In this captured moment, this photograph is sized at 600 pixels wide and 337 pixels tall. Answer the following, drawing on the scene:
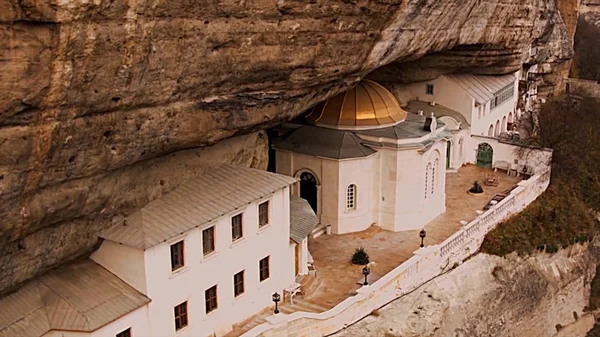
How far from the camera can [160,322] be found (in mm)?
21594

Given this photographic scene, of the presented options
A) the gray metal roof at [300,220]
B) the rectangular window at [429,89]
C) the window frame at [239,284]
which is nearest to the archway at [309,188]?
the gray metal roof at [300,220]

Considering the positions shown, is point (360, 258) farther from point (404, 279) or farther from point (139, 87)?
point (139, 87)

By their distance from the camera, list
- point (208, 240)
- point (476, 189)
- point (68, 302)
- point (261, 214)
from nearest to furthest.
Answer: point (68, 302) → point (208, 240) → point (261, 214) → point (476, 189)

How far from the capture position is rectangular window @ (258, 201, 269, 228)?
991 inches

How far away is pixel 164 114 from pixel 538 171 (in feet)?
80.8

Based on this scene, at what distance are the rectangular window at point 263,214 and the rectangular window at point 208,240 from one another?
2339 millimetres

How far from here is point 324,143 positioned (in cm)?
3173

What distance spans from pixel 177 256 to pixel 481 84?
25481 millimetres

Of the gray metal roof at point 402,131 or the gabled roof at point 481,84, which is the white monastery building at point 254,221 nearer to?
the gray metal roof at point 402,131

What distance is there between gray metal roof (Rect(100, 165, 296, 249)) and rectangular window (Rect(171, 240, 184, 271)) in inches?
22.5

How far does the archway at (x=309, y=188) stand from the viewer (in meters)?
32.1

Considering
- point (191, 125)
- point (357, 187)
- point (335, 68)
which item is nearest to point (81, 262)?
point (191, 125)

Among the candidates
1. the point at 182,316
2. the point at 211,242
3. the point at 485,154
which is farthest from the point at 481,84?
the point at 182,316

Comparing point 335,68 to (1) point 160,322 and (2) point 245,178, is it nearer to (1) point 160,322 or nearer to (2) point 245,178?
(2) point 245,178
